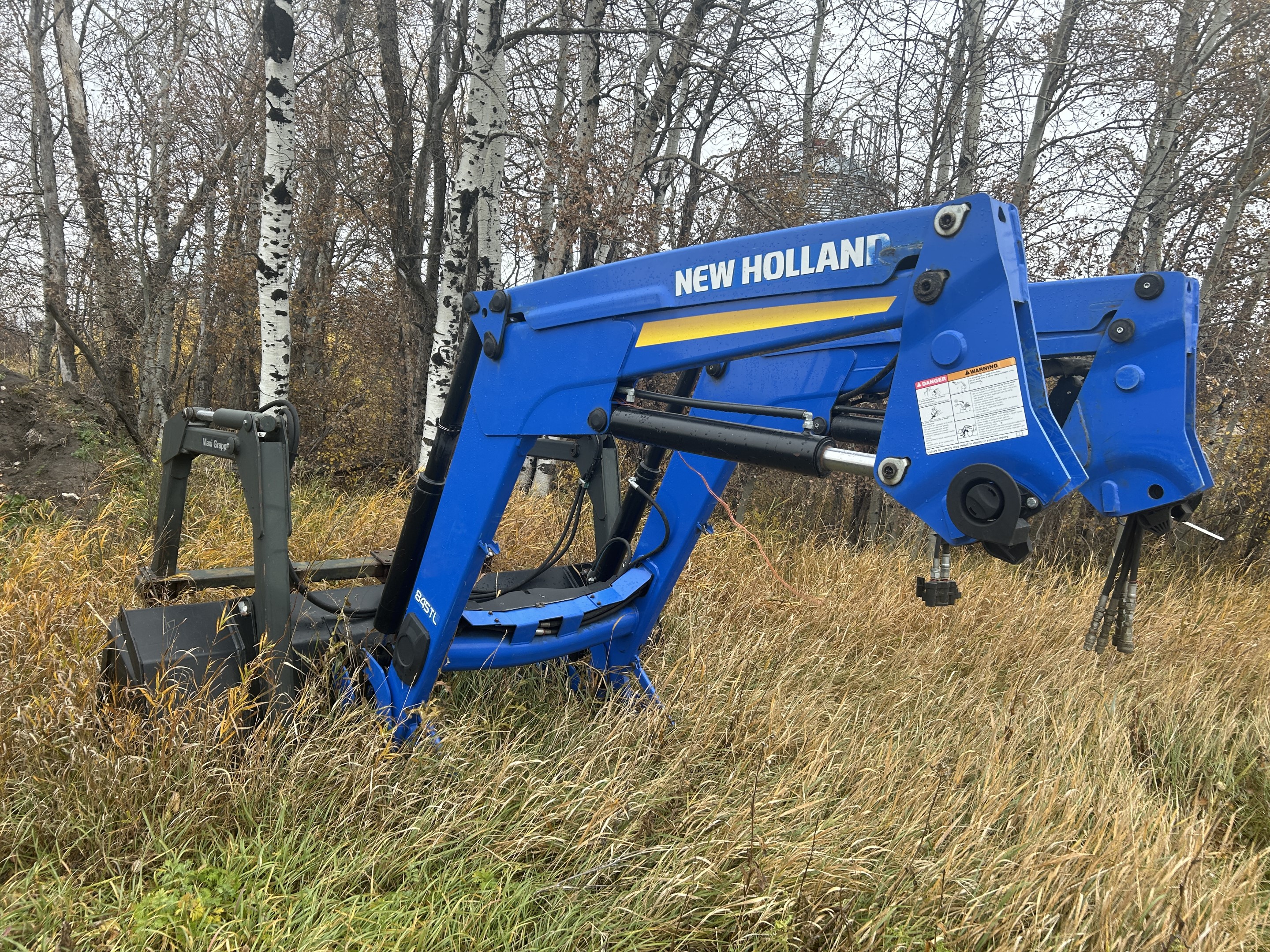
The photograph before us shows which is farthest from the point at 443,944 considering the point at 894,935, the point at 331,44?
the point at 331,44

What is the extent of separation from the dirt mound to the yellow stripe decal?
5.23 meters

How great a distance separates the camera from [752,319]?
193 cm

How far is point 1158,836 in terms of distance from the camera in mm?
2637

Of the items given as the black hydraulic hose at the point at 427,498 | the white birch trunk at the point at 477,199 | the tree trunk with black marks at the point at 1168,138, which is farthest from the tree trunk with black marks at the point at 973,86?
the black hydraulic hose at the point at 427,498

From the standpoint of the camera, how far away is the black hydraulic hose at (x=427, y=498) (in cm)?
261

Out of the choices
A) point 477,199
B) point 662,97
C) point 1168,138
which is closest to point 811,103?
point 662,97

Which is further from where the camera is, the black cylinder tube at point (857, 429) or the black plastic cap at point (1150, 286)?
the black plastic cap at point (1150, 286)

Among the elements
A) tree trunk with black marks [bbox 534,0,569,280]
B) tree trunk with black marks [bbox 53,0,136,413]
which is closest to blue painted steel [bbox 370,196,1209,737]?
tree trunk with black marks [bbox 534,0,569,280]

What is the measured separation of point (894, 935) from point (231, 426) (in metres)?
2.72

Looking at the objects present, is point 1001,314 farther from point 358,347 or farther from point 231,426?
point 358,347

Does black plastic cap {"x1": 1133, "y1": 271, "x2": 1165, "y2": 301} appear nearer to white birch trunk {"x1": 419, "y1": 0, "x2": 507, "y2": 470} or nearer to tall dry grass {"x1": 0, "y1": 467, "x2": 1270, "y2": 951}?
tall dry grass {"x1": 0, "y1": 467, "x2": 1270, "y2": 951}

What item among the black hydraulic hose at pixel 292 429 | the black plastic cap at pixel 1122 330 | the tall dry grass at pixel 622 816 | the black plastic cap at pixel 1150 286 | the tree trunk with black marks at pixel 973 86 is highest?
the tree trunk with black marks at pixel 973 86

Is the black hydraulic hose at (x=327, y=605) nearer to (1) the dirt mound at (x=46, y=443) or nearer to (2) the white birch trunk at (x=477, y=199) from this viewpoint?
(2) the white birch trunk at (x=477, y=199)

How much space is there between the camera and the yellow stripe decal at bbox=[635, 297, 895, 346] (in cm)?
174
